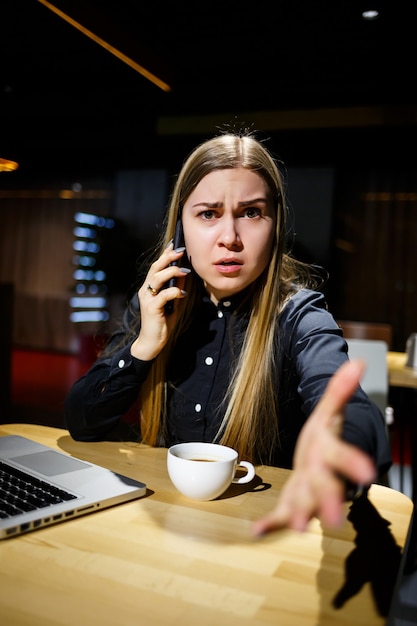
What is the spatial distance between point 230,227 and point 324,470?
0.73 meters

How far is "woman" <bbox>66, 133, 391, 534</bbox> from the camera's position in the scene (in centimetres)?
115

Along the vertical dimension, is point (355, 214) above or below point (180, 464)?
above

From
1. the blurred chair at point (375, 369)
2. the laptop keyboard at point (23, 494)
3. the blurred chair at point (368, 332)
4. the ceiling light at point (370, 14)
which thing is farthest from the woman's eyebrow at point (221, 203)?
the ceiling light at point (370, 14)

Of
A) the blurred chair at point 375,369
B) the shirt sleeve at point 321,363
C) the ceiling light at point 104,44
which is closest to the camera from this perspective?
the shirt sleeve at point 321,363

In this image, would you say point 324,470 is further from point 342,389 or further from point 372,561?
point 372,561

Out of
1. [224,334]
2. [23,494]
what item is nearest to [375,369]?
[224,334]

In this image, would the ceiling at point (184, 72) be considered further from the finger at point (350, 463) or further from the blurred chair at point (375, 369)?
the finger at point (350, 463)

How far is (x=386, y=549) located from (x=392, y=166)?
5923mm

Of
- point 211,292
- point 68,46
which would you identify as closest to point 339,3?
point 68,46

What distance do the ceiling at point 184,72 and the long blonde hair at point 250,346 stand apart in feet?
5.19

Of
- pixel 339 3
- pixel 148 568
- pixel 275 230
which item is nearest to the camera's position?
pixel 148 568

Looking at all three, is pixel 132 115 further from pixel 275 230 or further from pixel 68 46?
pixel 275 230

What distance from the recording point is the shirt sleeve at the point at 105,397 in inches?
49.3

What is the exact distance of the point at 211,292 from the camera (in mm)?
1371
